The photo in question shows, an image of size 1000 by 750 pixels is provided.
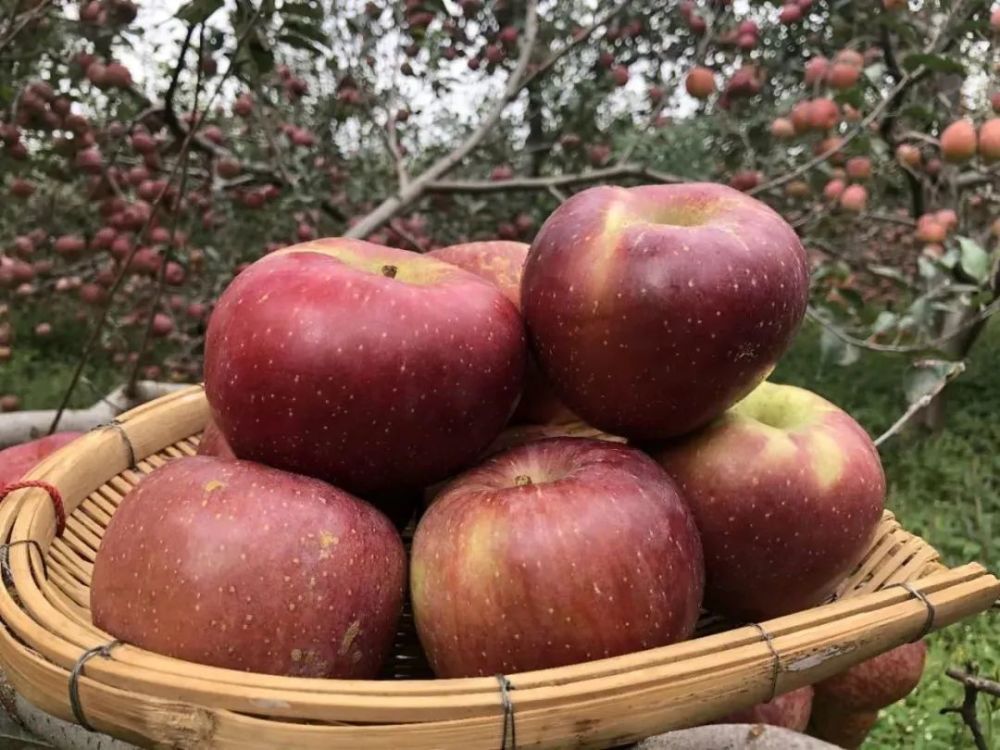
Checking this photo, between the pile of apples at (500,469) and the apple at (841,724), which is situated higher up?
the pile of apples at (500,469)

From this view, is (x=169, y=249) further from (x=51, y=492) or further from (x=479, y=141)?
(x=479, y=141)

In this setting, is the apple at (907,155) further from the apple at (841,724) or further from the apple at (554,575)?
the apple at (554,575)

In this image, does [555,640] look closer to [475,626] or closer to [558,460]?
[475,626]

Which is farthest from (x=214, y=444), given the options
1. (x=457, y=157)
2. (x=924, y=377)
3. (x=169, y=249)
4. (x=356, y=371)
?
(x=457, y=157)

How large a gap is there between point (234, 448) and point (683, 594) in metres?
0.43

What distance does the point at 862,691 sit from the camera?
1183mm

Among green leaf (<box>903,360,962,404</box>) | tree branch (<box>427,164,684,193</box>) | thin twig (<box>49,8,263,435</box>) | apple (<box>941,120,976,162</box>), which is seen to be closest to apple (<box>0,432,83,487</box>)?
thin twig (<box>49,8,263,435</box>)

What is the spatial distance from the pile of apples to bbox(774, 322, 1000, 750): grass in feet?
2.67

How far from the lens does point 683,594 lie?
31.2 inches

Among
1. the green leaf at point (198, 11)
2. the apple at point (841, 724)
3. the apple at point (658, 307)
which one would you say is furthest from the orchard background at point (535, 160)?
the apple at point (658, 307)

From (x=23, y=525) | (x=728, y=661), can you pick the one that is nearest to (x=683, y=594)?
(x=728, y=661)

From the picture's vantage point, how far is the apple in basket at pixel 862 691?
1156 mm

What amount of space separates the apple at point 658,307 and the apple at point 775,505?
0.13 ft

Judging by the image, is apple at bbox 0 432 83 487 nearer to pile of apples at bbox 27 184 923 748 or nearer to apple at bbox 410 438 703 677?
pile of apples at bbox 27 184 923 748
